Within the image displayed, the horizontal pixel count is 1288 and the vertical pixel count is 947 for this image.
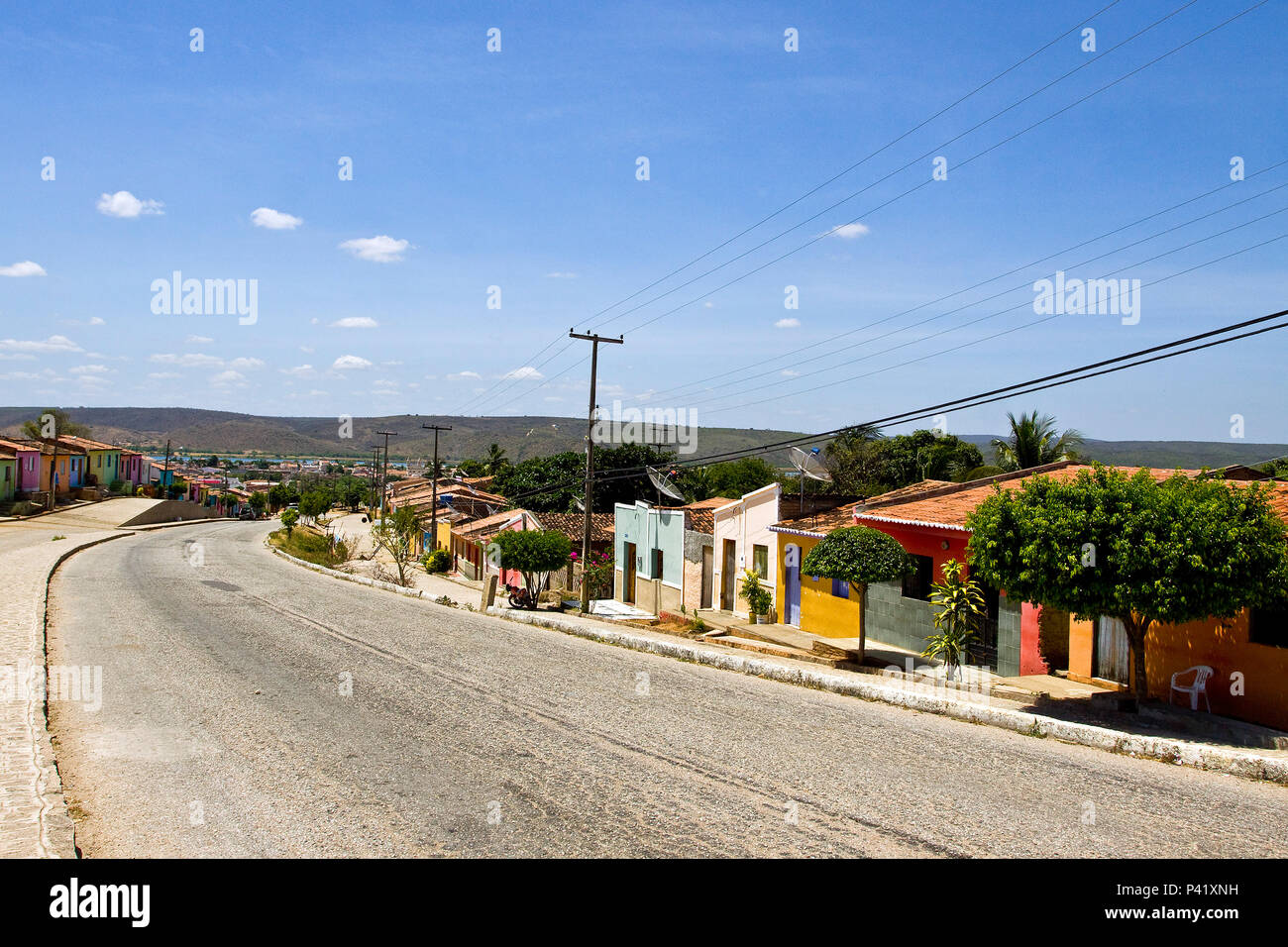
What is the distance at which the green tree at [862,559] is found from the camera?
1555cm

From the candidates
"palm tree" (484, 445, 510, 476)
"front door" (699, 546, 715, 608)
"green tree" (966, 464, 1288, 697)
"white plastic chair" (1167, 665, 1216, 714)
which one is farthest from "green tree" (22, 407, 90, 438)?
"white plastic chair" (1167, 665, 1216, 714)

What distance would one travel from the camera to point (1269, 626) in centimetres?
1141

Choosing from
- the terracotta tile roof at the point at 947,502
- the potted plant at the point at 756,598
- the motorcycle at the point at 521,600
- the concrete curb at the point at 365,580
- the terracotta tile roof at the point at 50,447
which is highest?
the terracotta tile roof at the point at 50,447

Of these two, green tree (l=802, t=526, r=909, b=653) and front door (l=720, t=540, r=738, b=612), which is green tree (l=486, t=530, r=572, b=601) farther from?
green tree (l=802, t=526, r=909, b=653)

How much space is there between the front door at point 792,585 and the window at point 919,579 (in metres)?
4.09

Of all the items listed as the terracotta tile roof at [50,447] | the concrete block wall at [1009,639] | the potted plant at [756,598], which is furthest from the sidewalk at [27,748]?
the terracotta tile roof at [50,447]

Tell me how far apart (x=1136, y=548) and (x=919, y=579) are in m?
8.14

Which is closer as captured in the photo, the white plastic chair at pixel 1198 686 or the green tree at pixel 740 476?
the white plastic chair at pixel 1198 686

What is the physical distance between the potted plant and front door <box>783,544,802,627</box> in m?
0.61

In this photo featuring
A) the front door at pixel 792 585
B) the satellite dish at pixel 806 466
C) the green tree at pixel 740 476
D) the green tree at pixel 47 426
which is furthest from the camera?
the green tree at pixel 740 476

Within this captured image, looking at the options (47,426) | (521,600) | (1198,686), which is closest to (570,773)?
(1198,686)

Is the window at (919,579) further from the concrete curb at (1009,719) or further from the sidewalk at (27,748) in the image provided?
the sidewalk at (27,748)

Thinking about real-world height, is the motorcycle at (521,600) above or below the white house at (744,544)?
below
